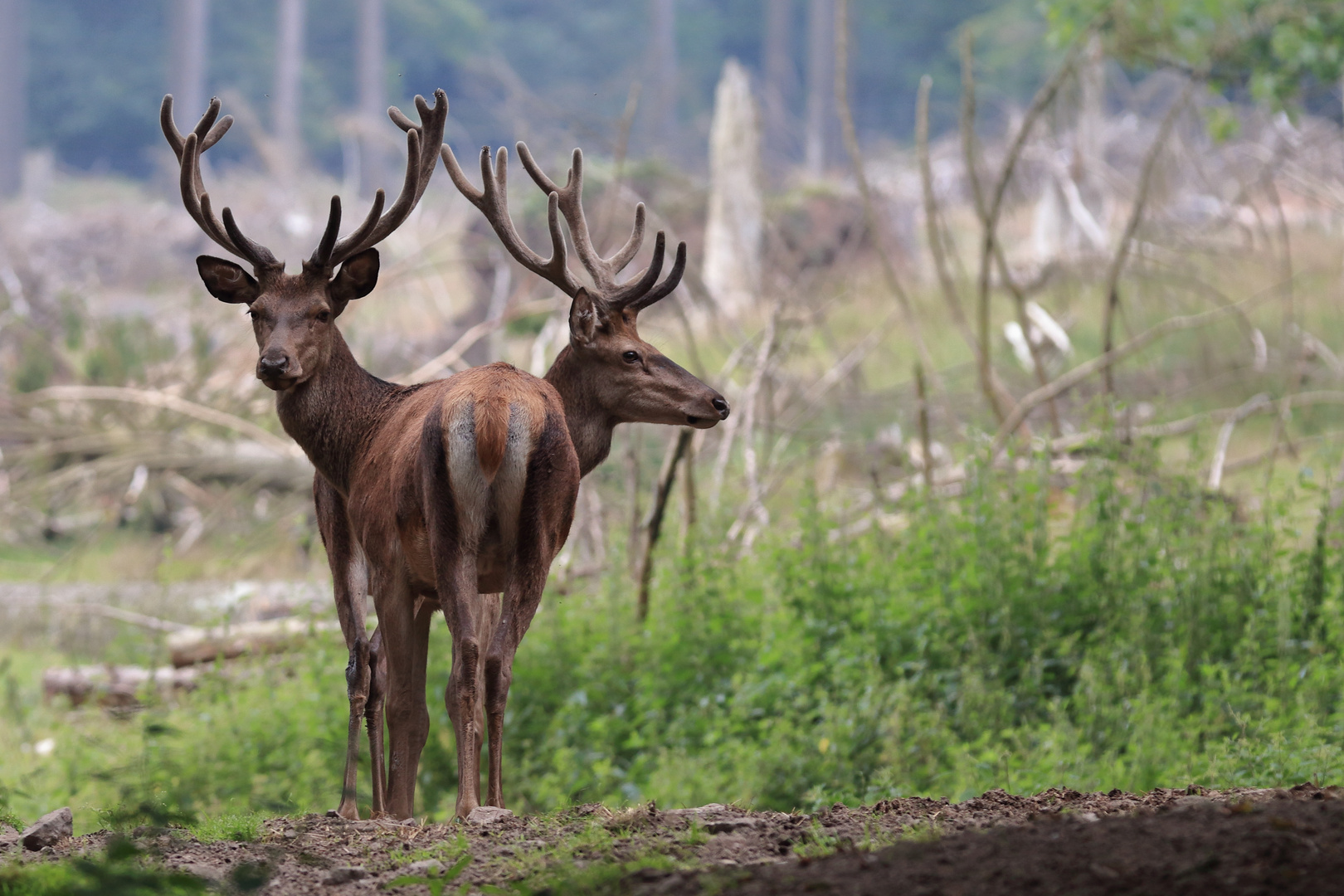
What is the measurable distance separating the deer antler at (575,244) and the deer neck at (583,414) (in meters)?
0.32

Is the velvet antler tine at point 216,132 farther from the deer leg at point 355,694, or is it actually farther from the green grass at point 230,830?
the green grass at point 230,830

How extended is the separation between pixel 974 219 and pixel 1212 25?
15.0 m

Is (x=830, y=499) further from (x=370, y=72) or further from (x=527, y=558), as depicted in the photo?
(x=370, y=72)

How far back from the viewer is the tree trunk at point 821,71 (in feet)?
138

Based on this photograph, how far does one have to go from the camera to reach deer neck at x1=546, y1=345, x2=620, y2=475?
5.95 meters

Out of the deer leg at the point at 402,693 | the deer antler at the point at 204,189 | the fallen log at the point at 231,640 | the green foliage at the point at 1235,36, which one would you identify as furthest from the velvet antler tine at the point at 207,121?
the green foliage at the point at 1235,36

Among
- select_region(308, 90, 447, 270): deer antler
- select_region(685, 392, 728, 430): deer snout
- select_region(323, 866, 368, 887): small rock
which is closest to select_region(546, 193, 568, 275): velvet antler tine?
select_region(308, 90, 447, 270): deer antler

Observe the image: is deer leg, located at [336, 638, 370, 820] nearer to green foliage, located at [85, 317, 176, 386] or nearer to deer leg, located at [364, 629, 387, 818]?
deer leg, located at [364, 629, 387, 818]

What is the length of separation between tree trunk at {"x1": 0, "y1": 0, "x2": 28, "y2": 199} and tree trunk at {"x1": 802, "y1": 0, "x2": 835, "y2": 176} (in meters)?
22.6

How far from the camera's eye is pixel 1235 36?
42.8 ft

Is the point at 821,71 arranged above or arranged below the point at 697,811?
above

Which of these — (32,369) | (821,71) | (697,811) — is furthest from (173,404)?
(821,71)

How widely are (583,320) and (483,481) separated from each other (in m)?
1.07

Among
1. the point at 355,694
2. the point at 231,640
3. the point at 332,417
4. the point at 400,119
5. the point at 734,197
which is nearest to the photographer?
the point at 355,694
